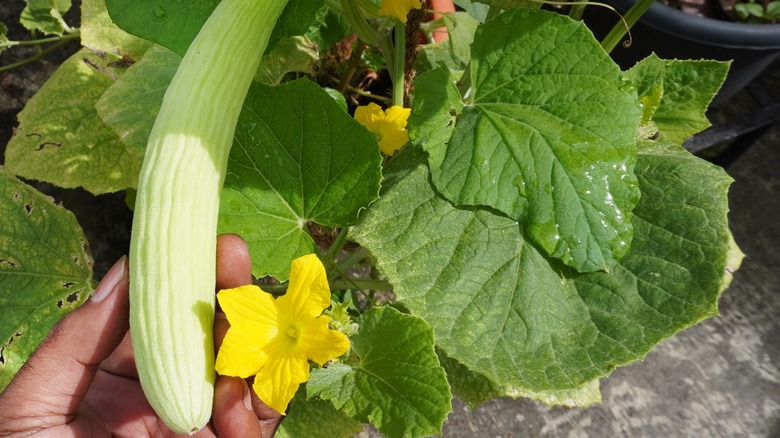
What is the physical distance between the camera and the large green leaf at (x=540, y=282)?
0.75 meters

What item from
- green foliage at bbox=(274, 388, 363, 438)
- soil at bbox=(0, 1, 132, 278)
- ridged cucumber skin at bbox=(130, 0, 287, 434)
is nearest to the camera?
ridged cucumber skin at bbox=(130, 0, 287, 434)

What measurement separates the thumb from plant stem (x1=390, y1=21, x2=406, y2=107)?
0.44 m

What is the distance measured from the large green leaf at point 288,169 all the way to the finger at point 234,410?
17 cm

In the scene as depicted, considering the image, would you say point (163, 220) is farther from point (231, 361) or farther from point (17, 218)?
point (17, 218)

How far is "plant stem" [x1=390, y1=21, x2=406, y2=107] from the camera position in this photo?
89cm

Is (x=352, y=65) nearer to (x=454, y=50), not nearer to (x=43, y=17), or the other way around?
(x=454, y=50)

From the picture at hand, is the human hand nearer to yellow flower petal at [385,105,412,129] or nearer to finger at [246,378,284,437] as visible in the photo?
finger at [246,378,284,437]

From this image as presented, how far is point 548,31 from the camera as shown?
779 millimetres

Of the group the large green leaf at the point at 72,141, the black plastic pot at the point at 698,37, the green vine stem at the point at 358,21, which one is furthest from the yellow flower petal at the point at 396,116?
the black plastic pot at the point at 698,37

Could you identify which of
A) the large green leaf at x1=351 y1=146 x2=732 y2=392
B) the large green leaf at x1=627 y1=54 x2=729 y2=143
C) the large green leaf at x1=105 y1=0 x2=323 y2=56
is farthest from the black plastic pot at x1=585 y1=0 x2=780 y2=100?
the large green leaf at x1=105 y1=0 x2=323 y2=56

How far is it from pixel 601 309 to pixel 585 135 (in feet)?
0.67

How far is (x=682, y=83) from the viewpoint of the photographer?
3.31 ft

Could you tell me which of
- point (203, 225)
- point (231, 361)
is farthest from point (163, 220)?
point (231, 361)

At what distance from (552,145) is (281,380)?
0.39m
